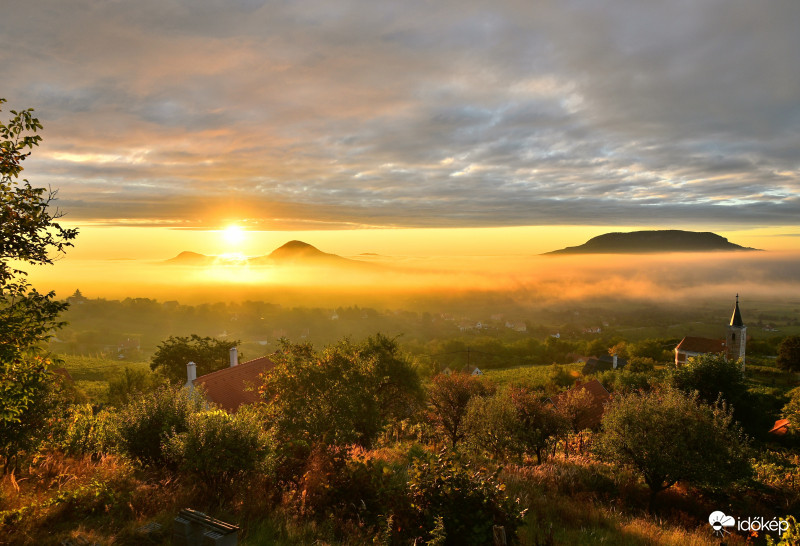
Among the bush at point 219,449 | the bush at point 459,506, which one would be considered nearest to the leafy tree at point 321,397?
the bush at point 219,449

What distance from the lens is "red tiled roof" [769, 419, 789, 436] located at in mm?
35119

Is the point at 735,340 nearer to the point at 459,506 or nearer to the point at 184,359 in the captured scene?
the point at 459,506

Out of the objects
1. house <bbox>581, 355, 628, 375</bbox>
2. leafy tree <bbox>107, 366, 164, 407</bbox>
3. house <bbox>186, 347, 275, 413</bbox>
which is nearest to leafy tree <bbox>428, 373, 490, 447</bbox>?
house <bbox>186, 347, 275, 413</bbox>

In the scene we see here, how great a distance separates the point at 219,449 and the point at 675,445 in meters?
15.4

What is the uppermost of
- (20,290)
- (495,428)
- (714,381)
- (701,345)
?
(20,290)

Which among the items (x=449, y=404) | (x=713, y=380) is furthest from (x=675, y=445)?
(x=713, y=380)

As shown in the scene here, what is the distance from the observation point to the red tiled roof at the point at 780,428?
115 ft

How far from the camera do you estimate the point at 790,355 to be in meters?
56.8

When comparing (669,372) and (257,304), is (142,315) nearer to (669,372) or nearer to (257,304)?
(257,304)

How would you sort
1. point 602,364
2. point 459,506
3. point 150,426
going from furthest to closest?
point 602,364
point 150,426
point 459,506

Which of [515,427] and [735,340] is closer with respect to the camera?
[515,427]

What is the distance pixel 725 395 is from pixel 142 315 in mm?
186218

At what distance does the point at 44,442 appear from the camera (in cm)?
1036

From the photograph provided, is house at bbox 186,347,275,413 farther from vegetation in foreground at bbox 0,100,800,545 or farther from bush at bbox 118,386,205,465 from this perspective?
bush at bbox 118,386,205,465
